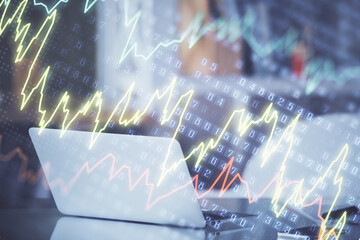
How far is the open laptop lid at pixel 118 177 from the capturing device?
2.38ft

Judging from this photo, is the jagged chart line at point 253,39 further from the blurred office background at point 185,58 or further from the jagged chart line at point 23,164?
the jagged chart line at point 23,164

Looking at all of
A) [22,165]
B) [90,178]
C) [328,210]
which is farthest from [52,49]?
[328,210]

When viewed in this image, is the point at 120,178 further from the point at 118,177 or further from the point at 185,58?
the point at 185,58

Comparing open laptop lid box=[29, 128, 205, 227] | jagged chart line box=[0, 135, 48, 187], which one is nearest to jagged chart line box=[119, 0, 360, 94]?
jagged chart line box=[0, 135, 48, 187]

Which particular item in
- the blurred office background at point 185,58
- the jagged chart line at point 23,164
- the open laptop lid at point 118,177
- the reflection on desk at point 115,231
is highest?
the blurred office background at point 185,58

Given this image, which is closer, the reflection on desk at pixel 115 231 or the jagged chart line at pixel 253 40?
the reflection on desk at pixel 115 231

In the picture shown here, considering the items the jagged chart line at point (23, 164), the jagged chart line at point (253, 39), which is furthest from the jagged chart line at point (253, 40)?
the jagged chart line at point (23, 164)

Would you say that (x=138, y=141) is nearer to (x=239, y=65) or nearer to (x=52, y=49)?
(x=52, y=49)

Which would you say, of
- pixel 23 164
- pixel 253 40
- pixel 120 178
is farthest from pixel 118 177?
pixel 253 40

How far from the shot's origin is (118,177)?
0.78 meters

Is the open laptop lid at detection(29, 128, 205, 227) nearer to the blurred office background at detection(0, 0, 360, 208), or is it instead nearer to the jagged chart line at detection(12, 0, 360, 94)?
the blurred office background at detection(0, 0, 360, 208)

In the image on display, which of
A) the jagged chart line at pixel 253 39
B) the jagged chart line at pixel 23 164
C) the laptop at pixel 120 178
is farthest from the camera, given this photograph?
the jagged chart line at pixel 253 39

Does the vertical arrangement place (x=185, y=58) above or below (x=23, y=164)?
above

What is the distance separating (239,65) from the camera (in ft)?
6.37
